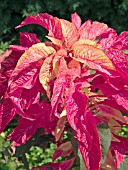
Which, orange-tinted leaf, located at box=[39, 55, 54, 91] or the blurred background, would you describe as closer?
orange-tinted leaf, located at box=[39, 55, 54, 91]

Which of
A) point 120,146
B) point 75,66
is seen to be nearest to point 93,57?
point 75,66

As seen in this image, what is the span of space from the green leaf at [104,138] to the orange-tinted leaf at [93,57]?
0.48ft

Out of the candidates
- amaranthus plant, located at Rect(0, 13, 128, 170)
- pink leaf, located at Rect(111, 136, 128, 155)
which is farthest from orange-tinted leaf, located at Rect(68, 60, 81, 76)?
pink leaf, located at Rect(111, 136, 128, 155)

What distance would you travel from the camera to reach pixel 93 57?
0.91 metres

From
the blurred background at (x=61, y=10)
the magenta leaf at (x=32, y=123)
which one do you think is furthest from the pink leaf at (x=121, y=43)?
the blurred background at (x=61, y=10)

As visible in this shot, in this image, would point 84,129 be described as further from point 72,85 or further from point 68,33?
point 68,33

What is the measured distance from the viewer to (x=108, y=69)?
0.91 meters

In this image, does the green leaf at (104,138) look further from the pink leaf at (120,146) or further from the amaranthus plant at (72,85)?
the pink leaf at (120,146)

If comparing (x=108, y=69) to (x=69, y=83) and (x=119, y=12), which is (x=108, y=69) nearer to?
(x=69, y=83)

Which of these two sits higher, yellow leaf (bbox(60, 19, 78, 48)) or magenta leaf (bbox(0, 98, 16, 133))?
yellow leaf (bbox(60, 19, 78, 48))

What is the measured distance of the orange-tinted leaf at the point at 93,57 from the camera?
0.90 m

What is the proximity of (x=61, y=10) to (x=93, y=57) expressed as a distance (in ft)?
10.5

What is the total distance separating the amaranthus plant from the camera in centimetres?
90

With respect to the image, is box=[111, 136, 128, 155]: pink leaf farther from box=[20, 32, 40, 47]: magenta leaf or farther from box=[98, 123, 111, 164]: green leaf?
box=[20, 32, 40, 47]: magenta leaf
